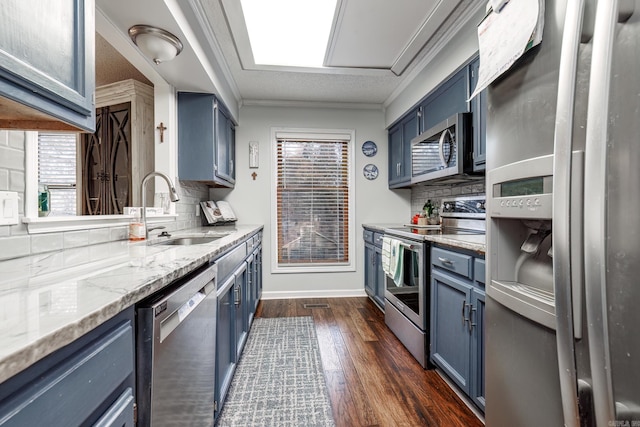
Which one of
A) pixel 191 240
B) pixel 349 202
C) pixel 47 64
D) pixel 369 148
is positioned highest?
pixel 369 148

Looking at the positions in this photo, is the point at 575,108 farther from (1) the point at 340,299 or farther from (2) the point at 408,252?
(1) the point at 340,299

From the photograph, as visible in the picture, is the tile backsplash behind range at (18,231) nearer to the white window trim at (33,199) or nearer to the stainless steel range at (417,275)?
the white window trim at (33,199)

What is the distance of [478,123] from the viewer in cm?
186

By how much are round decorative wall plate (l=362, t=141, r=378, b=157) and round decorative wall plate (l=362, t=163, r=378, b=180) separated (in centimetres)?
14

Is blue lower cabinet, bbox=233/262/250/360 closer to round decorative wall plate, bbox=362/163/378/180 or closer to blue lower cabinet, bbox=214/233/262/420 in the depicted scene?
blue lower cabinet, bbox=214/233/262/420

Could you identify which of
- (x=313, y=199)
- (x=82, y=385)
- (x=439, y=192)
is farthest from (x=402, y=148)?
(x=82, y=385)

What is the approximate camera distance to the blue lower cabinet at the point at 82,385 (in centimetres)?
39

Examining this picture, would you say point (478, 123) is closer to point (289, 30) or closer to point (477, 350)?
point (477, 350)

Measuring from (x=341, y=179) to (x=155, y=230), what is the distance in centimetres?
230

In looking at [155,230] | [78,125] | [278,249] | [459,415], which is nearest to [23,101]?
[78,125]

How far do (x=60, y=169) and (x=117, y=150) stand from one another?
553 millimetres

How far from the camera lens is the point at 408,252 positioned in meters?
2.16

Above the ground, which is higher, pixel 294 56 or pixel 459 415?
pixel 294 56

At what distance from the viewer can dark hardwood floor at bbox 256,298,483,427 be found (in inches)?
58.7
